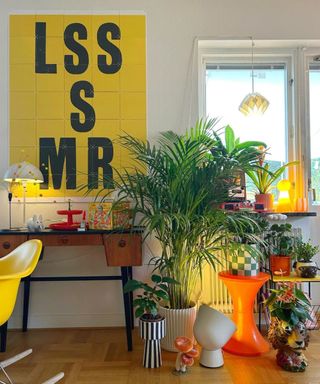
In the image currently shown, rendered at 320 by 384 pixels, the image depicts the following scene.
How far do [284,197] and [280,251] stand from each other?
0.58 m

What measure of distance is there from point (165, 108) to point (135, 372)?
2.00m

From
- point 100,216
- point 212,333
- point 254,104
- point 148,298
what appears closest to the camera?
point 212,333

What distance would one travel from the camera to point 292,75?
117 inches

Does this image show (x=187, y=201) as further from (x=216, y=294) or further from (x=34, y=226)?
(x=34, y=226)

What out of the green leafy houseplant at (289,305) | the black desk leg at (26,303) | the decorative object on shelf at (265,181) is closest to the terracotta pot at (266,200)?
the decorative object on shelf at (265,181)

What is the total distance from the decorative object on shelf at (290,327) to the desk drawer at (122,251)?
0.93 m

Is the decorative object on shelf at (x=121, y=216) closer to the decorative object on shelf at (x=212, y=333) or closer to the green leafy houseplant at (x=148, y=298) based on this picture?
the green leafy houseplant at (x=148, y=298)

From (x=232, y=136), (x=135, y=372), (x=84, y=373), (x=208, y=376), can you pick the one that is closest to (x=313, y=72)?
(x=232, y=136)

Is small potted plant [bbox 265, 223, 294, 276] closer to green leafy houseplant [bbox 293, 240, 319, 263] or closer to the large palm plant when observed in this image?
green leafy houseplant [bbox 293, 240, 319, 263]

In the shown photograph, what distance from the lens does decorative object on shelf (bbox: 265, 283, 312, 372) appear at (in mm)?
1964

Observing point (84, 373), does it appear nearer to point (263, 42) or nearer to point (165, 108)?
point (165, 108)

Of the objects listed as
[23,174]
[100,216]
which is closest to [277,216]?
[100,216]

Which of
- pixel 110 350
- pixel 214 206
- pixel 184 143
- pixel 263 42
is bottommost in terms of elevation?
pixel 110 350

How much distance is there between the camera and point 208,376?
75.7 inches
